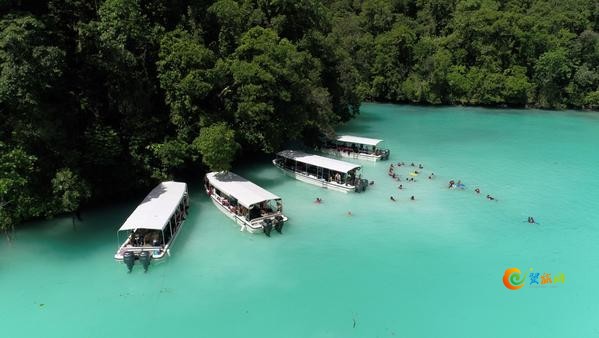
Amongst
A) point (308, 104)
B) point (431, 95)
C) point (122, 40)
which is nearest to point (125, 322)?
point (122, 40)

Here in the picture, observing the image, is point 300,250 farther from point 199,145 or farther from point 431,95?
point 431,95

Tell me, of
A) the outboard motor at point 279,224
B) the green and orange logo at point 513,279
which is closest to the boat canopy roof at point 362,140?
the outboard motor at point 279,224

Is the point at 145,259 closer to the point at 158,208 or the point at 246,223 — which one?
the point at 158,208

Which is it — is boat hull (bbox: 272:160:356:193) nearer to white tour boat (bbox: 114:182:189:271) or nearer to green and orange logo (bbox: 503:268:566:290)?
white tour boat (bbox: 114:182:189:271)

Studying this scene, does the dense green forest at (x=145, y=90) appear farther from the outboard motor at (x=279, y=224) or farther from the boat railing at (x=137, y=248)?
the outboard motor at (x=279, y=224)

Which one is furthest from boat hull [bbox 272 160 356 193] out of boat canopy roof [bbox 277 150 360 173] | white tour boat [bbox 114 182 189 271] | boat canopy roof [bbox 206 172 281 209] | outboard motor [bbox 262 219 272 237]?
white tour boat [bbox 114 182 189 271]

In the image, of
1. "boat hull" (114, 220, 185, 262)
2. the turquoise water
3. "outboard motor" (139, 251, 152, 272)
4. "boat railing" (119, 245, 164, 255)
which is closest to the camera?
the turquoise water
